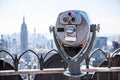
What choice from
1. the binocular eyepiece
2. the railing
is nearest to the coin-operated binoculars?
the binocular eyepiece

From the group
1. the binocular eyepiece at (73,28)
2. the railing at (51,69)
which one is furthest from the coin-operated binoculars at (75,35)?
the railing at (51,69)

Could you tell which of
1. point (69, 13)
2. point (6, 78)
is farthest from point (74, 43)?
point (6, 78)

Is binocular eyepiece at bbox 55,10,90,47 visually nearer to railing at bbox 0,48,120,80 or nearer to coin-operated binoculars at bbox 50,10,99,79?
coin-operated binoculars at bbox 50,10,99,79

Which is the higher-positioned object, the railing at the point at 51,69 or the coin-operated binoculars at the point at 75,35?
the coin-operated binoculars at the point at 75,35

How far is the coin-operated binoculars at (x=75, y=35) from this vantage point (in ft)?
6.69

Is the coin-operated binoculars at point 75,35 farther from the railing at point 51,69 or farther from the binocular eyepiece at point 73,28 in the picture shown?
the railing at point 51,69

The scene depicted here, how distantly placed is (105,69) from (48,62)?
0.95 meters

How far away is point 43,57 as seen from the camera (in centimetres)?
316

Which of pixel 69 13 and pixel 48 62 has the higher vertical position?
pixel 69 13

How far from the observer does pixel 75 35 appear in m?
2.06

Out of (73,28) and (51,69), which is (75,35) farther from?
(51,69)

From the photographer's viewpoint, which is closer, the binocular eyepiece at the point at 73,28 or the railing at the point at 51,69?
the binocular eyepiece at the point at 73,28

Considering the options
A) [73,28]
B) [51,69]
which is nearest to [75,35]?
[73,28]

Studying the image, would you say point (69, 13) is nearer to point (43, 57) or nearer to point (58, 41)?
point (58, 41)
